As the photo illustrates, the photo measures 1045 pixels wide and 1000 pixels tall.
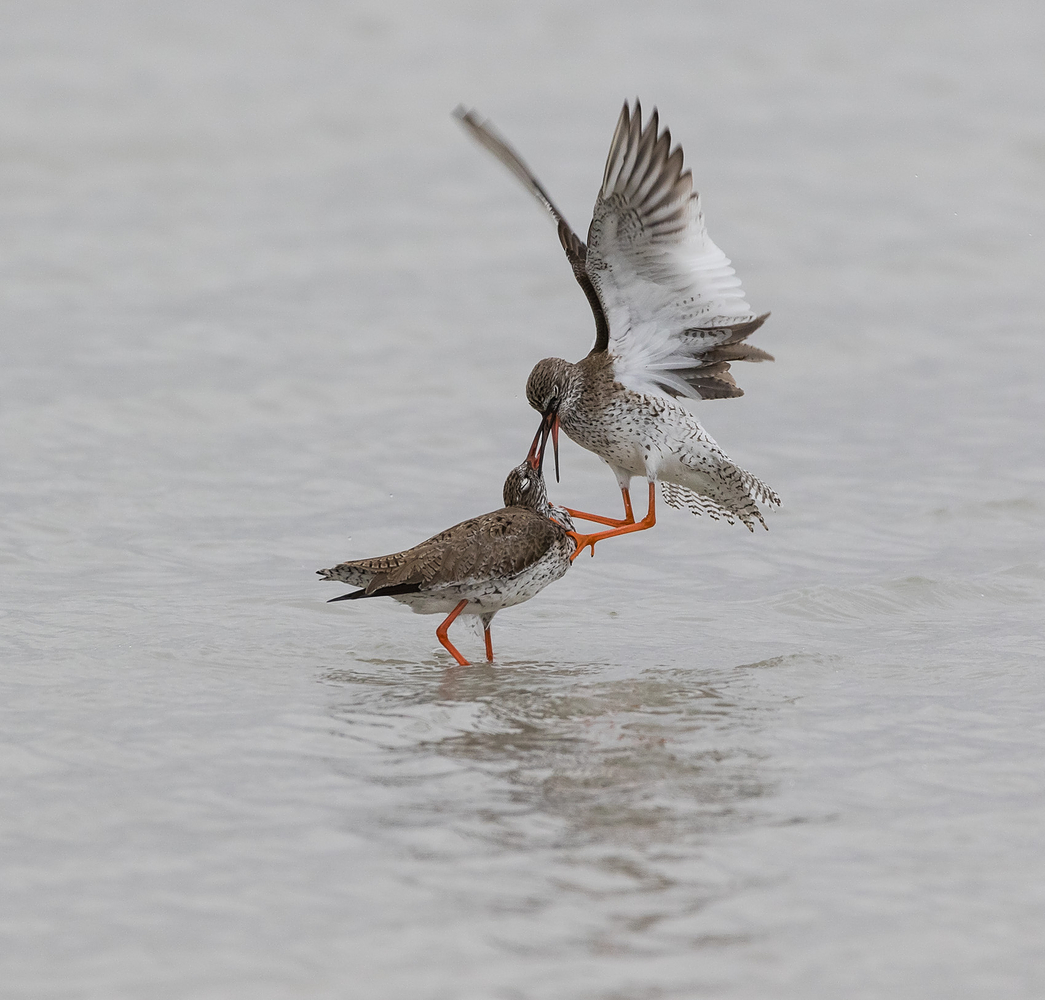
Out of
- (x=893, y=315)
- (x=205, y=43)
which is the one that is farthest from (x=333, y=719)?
(x=205, y=43)

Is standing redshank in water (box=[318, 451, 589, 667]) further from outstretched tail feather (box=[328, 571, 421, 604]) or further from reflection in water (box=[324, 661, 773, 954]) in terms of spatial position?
reflection in water (box=[324, 661, 773, 954])

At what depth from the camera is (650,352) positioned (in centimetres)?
754

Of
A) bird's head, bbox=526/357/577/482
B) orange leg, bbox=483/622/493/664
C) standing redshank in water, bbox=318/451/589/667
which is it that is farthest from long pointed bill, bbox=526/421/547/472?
orange leg, bbox=483/622/493/664

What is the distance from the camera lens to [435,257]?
1464 cm

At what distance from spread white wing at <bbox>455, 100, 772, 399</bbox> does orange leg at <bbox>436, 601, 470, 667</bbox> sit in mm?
1425

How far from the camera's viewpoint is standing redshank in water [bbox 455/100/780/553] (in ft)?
23.0

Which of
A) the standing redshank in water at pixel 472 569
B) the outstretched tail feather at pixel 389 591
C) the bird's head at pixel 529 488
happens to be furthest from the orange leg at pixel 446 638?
the bird's head at pixel 529 488

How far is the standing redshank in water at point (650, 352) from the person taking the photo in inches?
276

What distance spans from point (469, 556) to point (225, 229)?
30.2 feet

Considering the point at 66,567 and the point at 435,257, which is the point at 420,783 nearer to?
the point at 66,567

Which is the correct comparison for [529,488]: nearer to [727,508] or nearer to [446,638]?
[446,638]

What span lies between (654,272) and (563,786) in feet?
9.44

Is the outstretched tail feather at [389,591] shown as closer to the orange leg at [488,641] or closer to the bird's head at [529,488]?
the orange leg at [488,641]

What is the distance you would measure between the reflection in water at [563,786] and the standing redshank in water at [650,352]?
131cm
